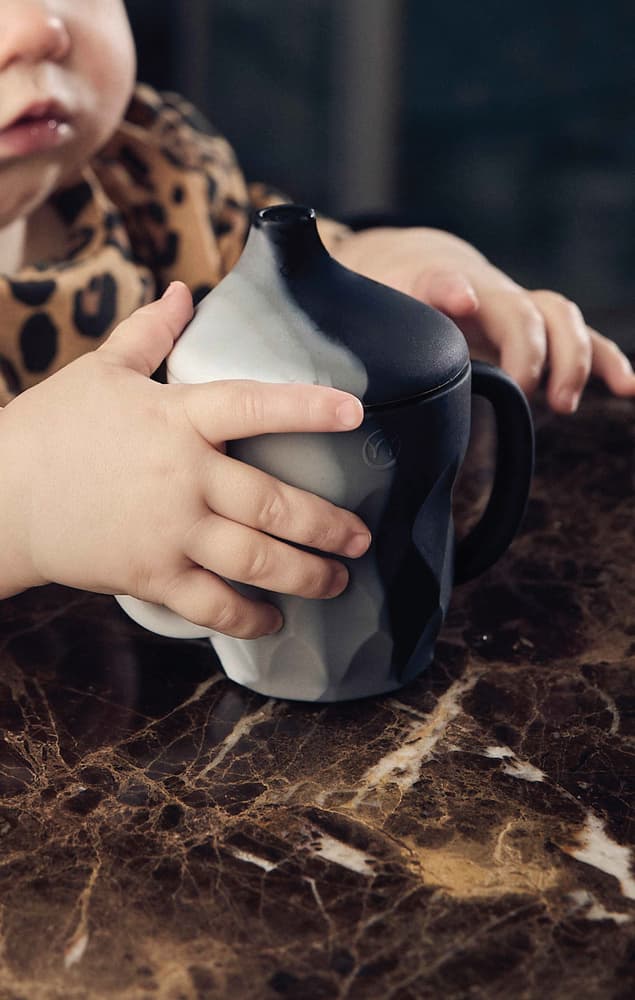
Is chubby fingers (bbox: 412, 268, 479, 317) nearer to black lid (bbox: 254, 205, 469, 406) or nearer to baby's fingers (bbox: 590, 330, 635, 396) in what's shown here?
baby's fingers (bbox: 590, 330, 635, 396)

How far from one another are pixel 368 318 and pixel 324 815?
0.22 metres

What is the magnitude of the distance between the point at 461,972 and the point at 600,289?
215cm

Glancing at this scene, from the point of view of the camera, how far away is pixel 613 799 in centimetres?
50

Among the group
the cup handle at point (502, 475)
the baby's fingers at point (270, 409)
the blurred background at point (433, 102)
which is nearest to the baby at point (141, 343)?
the baby's fingers at point (270, 409)

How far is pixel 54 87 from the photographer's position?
2.64 feet

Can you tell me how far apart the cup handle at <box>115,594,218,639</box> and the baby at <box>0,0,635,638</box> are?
0.08 ft

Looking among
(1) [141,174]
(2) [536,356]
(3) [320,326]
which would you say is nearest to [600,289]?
(1) [141,174]

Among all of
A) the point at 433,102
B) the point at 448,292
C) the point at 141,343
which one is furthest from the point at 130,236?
the point at 433,102

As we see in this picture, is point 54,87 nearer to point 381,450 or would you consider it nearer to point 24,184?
point 24,184

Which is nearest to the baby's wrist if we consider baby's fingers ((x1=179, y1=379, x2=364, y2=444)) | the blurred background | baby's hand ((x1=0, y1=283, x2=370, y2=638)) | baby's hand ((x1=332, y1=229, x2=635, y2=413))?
baby's hand ((x1=0, y1=283, x2=370, y2=638))

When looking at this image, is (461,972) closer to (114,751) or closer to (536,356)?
(114,751)

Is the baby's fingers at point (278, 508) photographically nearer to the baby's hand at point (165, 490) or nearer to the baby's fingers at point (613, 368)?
the baby's hand at point (165, 490)

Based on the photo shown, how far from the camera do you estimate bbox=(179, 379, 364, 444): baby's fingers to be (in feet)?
1.55

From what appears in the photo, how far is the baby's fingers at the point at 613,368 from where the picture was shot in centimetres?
78
